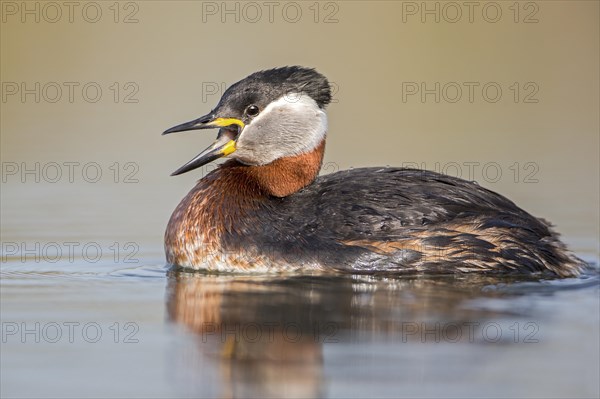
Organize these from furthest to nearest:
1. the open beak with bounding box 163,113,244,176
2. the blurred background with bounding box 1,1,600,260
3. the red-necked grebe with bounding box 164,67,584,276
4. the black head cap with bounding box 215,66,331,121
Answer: the blurred background with bounding box 1,1,600,260
the black head cap with bounding box 215,66,331,121
the open beak with bounding box 163,113,244,176
the red-necked grebe with bounding box 164,67,584,276

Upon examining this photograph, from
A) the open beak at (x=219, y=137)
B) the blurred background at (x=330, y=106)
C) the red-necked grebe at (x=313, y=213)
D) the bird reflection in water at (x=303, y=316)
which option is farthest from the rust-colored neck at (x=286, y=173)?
→ the blurred background at (x=330, y=106)

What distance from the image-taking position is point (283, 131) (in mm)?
10297

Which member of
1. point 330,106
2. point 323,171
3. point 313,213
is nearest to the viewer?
point 313,213

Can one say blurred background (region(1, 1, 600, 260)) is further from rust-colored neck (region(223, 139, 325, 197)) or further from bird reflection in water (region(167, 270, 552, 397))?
bird reflection in water (region(167, 270, 552, 397))

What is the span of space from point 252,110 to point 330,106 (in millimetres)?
10487

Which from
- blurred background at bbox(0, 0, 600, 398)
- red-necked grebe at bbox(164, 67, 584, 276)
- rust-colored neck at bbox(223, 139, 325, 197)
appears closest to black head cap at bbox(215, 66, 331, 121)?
red-necked grebe at bbox(164, 67, 584, 276)

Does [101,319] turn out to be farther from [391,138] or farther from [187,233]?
[391,138]

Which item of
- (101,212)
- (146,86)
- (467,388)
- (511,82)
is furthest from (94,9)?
(467,388)

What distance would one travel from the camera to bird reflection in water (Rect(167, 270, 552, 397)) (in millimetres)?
6629

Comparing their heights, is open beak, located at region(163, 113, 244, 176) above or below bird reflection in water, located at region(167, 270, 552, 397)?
above

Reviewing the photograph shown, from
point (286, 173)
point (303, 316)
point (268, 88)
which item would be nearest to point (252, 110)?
point (268, 88)

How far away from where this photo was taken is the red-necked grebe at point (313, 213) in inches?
367

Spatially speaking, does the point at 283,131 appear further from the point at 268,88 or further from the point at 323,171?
the point at 323,171

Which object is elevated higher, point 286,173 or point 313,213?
point 286,173
